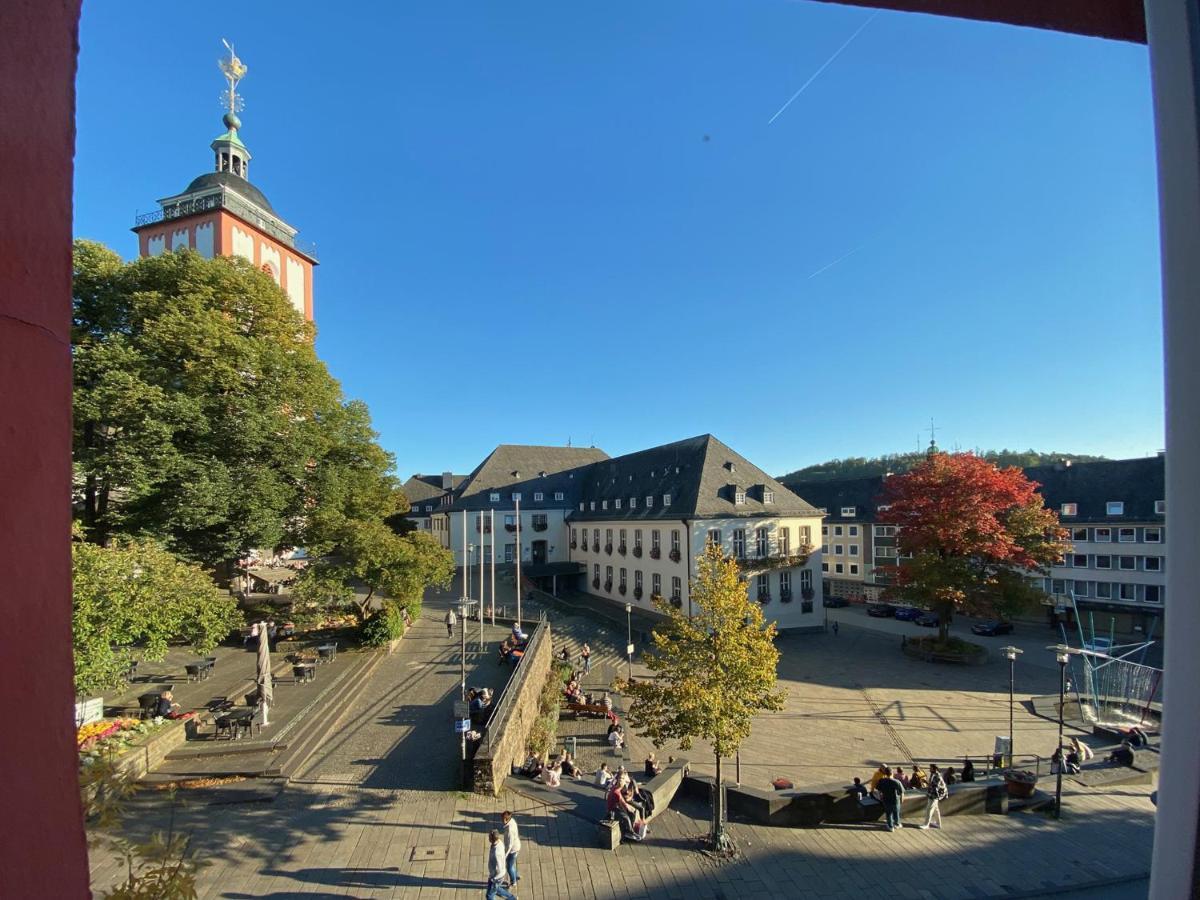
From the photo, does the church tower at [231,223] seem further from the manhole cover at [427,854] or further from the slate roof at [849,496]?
the slate roof at [849,496]

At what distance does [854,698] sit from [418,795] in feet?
56.0

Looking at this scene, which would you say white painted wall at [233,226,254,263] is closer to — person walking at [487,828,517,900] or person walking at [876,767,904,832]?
person walking at [487,828,517,900]

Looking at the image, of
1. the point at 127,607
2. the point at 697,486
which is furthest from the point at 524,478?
the point at 127,607

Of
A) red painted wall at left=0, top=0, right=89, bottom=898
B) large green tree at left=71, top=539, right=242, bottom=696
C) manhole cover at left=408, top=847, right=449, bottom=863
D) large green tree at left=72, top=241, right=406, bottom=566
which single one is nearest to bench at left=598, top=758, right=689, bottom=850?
manhole cover at left=408, top=847, right=449, bottom=863

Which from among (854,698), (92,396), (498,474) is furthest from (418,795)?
(498,474)

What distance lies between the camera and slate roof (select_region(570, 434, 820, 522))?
1266 inches

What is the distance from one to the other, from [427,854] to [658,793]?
15.4 ft

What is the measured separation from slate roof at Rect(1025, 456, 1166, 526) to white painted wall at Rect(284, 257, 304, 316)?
54.1 metres

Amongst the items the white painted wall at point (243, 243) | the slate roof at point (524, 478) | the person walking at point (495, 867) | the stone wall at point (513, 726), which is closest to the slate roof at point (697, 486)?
the slate roof at point (524, 478)

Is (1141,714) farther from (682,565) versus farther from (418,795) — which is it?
(418,795)

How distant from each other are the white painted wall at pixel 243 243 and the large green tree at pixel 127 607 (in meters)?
21.8

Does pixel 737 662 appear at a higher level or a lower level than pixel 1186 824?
lower

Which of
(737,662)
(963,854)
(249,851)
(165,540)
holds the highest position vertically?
(165,540)

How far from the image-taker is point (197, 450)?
18.1 m
